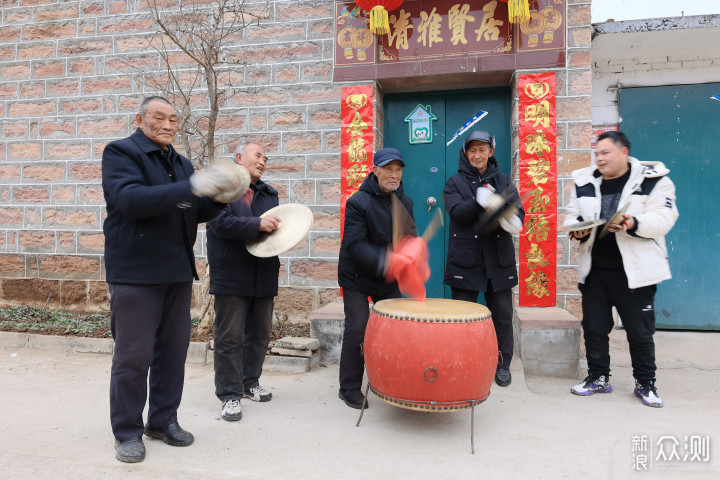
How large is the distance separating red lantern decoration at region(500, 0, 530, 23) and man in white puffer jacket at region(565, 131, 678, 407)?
168 centimetres

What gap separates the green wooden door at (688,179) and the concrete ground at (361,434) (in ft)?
4.49

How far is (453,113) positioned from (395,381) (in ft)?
11.1

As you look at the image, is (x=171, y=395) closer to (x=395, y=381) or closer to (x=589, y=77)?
(x=395, y=381)

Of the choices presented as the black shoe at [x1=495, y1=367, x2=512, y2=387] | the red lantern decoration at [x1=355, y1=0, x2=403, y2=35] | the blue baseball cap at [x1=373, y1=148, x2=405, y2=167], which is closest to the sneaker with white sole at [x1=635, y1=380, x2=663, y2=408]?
the black shoe at [x1=495, y1=367, x2=512, y2=387]

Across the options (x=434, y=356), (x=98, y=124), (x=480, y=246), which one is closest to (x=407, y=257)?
(x=434, y=356)

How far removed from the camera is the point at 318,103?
5234 mm

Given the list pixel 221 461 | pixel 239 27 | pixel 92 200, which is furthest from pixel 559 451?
pixel 92 200

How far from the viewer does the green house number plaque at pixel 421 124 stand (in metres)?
5.36

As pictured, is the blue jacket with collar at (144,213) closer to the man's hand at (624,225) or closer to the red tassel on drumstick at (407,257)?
the red tassel on drumstick at (407,257)

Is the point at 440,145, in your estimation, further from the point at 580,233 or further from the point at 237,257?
the point at 237,257

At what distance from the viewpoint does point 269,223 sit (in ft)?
10.2

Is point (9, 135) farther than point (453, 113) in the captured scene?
Yes

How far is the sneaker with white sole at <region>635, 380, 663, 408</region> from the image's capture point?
11.2 feet

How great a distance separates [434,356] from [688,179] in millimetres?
4202
